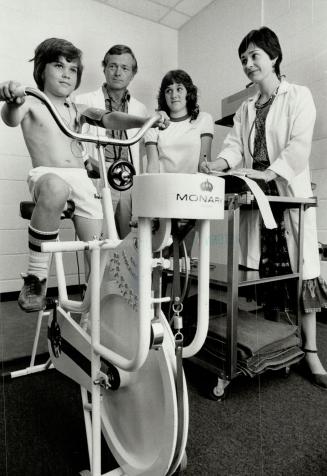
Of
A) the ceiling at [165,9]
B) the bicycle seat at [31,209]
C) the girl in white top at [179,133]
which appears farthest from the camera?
the girl in white top at [179,133]

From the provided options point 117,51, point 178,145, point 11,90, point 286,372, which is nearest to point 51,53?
point 117,51

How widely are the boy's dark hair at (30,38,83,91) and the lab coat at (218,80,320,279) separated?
2.61 feet

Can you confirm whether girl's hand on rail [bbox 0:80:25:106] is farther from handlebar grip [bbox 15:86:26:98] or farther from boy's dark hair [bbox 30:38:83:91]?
boy's dark hair [bbox 30:38:83:91]

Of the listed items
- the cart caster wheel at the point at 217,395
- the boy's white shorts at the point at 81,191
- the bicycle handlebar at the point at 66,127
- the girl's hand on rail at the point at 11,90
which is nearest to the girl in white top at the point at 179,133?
the boy's white shorts at the point at 81,191

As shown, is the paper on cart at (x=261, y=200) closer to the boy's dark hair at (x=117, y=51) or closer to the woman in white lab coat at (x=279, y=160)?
the woman in white lab coat at (x=279, y=160)

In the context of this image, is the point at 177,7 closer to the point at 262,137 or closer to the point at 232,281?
the point at 262,137

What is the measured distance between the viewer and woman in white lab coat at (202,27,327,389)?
1326 mm

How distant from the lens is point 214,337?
123 cm

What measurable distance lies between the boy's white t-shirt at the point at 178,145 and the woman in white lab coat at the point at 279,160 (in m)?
0.11

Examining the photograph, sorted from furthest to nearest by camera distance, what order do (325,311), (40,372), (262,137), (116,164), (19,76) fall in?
(325,311)
(262,137)
(40,372)
(19,76)
(116,164)

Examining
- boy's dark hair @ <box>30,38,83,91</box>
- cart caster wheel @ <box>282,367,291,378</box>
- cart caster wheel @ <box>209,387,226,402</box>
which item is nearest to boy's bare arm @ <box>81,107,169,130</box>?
boy's dark hair @ <box>30,38,83,91</box>

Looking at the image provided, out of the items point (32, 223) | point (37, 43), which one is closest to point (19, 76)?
point (37, 43)

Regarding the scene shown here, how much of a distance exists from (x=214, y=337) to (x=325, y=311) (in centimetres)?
92

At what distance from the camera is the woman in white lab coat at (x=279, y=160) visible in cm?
133
